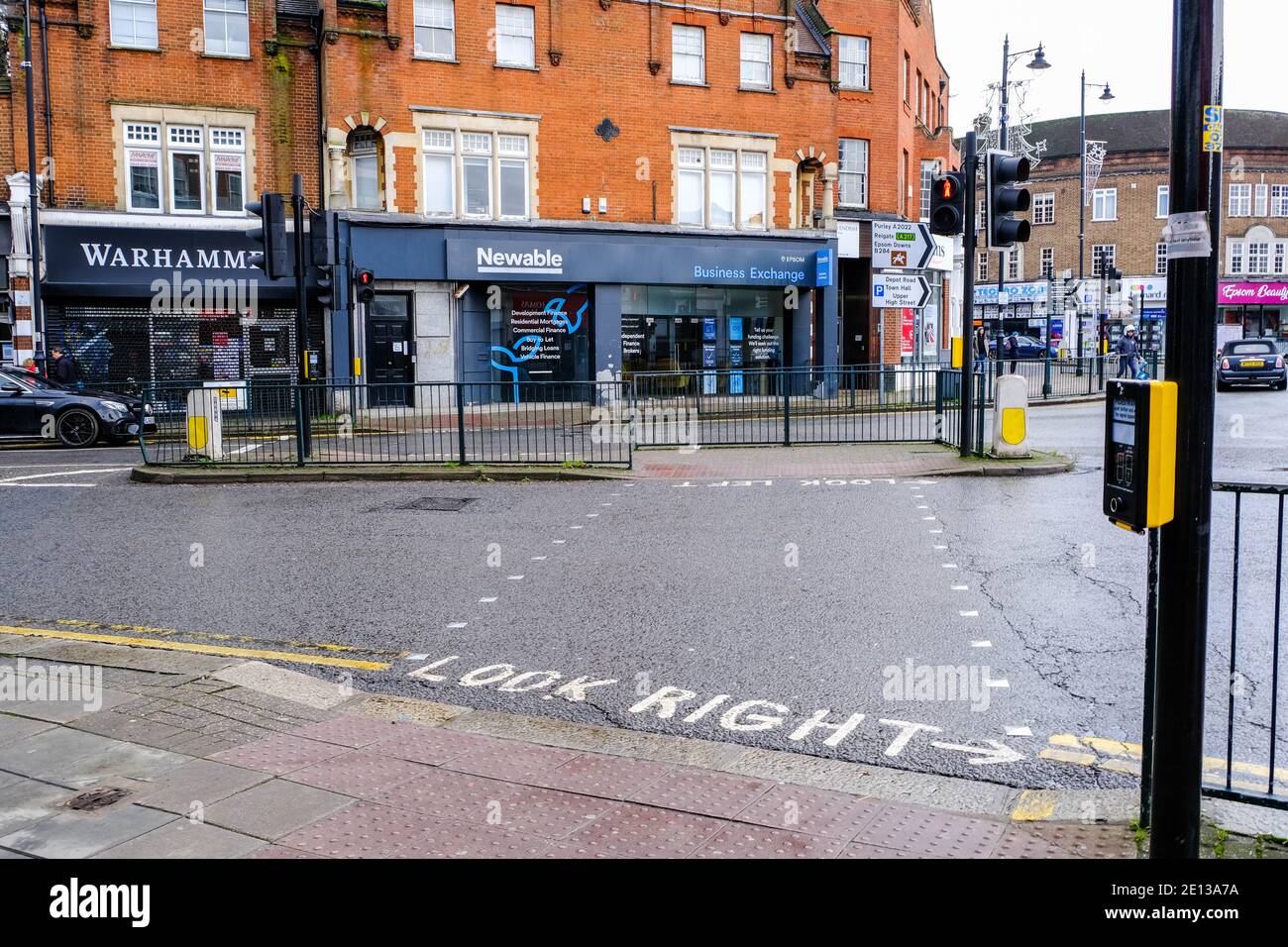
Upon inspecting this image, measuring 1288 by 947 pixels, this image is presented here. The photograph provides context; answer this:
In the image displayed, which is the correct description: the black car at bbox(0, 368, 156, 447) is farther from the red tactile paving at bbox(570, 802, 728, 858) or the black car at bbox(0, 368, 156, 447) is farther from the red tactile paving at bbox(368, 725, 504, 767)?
the red tactile paving at bbox(570, 802, 728, 858)

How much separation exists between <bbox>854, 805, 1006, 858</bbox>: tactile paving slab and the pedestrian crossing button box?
127 cm

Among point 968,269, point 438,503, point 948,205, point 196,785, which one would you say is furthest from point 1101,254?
point 196,785

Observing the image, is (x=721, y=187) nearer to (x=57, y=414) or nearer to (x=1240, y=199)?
(x=57, y=414)

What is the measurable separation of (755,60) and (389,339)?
12392mm

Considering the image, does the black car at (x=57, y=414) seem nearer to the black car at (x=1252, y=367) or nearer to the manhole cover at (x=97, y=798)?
the manhole cover at (x=97, y=798)

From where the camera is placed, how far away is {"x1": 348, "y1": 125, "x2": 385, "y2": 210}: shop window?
2708 centimetres

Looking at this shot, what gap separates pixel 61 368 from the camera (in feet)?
79.9

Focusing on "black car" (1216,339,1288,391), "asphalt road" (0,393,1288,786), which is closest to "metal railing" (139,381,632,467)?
"asphalt road" (0,393,1288,786)

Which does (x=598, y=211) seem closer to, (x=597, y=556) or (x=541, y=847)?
(x=597, y=556)

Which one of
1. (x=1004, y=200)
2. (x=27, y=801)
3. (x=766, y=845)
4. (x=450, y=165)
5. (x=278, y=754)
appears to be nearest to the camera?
(x=766, y=845)

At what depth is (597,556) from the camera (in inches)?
391

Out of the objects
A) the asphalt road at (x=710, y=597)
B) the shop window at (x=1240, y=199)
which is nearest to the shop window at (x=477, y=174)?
the asphalt road at (x=710, y=597)

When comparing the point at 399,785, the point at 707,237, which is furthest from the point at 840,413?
the point at 399,785

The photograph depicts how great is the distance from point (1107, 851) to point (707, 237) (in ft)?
88.1
